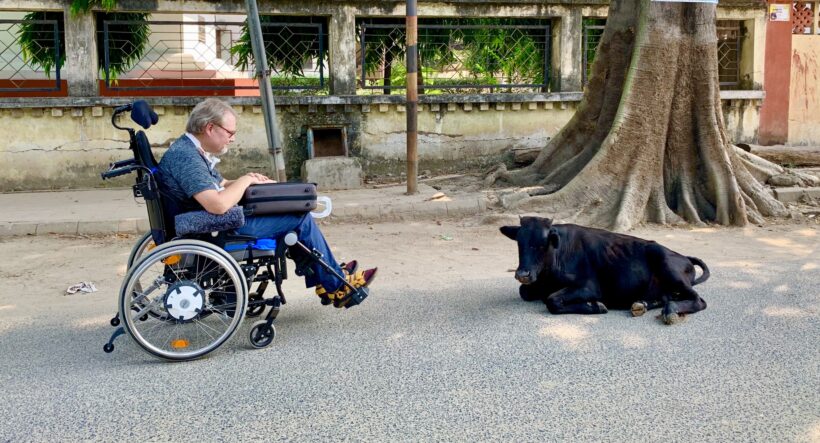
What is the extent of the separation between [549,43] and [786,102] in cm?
455

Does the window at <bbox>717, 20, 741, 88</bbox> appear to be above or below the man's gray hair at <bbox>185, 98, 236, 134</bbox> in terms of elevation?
above

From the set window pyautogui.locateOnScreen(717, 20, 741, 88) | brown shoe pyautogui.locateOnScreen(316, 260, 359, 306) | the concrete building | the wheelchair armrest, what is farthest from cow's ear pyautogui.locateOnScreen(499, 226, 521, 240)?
window pyautogui.locateOnScreen(717, 20, 741, 88)

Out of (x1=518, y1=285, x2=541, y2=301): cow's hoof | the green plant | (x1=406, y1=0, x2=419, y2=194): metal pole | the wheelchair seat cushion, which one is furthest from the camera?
the green plant

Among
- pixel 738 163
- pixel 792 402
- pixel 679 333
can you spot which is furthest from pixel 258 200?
pixel 738 163

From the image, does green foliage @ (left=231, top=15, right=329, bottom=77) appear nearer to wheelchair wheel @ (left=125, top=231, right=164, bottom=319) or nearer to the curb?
the curb

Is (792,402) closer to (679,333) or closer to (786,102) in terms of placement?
(679,333)

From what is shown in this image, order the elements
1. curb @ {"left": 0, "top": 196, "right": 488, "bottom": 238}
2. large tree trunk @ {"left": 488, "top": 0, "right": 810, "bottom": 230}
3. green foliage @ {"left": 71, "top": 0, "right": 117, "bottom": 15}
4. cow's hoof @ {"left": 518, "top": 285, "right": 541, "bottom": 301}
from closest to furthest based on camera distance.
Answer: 1. cow's hoof @ {"left": 518, "top": 285, "right": 541, "bottom": 301}
2. curb @ {"left": 0, "top": 196, "right": 488, "bottom": 238}
3. large tree trunk @ {"left": 488, "top": 0, "right": 810, "bottom": 230}
4. green foliage @ {"left": 71, "top": 0, "right": 117, "bottom": 15}

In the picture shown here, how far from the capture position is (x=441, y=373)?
4.12 metres

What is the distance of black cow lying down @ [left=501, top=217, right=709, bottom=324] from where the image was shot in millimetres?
5051

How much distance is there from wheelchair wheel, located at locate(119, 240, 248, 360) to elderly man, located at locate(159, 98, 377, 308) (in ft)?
0.88

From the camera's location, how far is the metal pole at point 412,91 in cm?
943

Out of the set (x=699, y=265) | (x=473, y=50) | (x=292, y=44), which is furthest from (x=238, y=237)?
(x=473, y=50)

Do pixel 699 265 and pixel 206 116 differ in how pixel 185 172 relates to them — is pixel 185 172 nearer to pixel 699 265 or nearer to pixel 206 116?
pixel 206 116

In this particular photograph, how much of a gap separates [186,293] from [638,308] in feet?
8.87
